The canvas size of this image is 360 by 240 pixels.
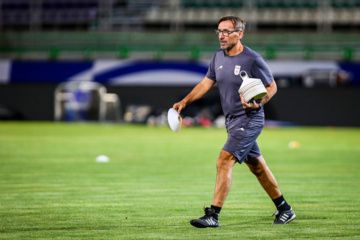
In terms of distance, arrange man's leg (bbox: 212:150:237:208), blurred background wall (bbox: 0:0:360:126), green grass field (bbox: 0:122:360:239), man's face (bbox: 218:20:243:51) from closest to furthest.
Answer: green grass field (bbox: 0:122:360:239) < man's leg (bbox: 212:150:237:208) < man's face (bbox: 218:20:243:51) < blurred background wall (bbox: 0:0:360:126)

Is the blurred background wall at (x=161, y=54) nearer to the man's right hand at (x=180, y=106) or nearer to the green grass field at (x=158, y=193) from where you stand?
the green grass field at (x=158, y=193)

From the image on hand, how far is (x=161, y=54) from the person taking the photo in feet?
115

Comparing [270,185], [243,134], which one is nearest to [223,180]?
[243,134]

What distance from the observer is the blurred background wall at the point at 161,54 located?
3197 cm

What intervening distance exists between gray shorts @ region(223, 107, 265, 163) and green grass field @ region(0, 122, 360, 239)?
80cm

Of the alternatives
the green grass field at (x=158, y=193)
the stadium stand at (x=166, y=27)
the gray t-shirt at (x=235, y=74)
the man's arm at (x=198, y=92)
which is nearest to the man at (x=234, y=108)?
the gray t-shirt at (x=235, y=74)

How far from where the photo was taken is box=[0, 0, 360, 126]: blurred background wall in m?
32.0

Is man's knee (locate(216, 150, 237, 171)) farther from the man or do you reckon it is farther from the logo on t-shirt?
the logo on t-shirt

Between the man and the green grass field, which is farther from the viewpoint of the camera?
the man

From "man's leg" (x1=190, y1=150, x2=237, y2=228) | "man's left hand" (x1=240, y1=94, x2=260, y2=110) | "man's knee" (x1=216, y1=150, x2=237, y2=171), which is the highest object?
"man's left hand" (x1=240, y1=94, x2=260, y2=110)

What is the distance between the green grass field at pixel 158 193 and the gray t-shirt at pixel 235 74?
1291 mm

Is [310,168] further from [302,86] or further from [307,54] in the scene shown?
[307,54]

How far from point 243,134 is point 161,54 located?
28290 millimetres

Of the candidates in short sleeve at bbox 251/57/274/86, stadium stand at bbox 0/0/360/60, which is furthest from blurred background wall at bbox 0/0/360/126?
short sleeve at bbox 251/57/274/86
